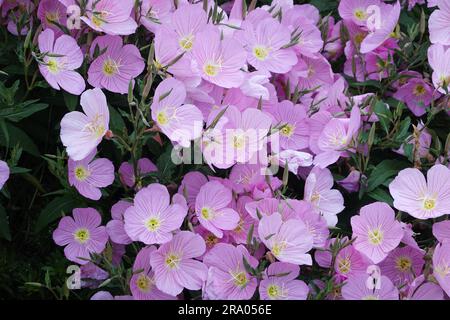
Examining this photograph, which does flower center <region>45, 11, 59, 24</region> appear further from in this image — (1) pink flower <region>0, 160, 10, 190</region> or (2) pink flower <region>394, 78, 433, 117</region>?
(2) pink flower <region>394, 78, 433, 117</region>

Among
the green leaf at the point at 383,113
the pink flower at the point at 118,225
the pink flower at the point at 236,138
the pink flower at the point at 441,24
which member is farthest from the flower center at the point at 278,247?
the pink flower at the point at 441,24

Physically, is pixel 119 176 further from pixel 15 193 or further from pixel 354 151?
pixel 354 151

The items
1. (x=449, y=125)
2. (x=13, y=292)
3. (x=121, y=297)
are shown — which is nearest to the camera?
(x=121, y=297)

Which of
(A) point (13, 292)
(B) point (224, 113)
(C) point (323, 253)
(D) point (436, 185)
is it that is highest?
(B) point (224, 113)

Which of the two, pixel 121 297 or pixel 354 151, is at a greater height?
pixel 354 151

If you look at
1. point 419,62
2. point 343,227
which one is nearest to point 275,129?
point 343,227
